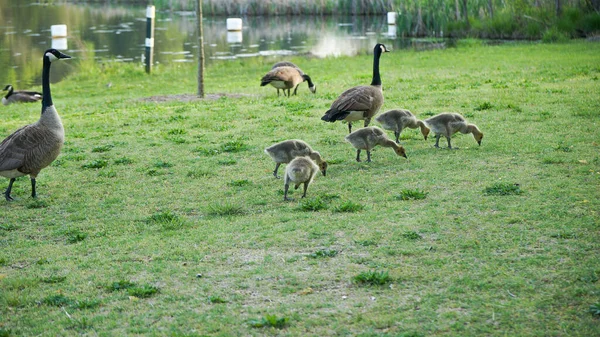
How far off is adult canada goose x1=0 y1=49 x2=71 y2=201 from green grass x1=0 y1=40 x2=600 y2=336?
0.51 meters

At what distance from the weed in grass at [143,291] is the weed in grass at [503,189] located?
4690 mm

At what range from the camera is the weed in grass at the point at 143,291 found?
6387 millimetres

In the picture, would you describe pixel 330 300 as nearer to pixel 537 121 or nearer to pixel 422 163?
pixel 422 163

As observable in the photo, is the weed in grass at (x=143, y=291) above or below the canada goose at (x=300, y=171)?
below

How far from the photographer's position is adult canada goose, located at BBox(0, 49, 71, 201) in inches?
380

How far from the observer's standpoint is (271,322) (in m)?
5.55

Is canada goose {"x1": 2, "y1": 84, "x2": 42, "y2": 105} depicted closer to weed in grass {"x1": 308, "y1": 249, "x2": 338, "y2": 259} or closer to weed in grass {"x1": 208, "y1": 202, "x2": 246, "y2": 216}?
weed in grass {"x1": 208, "y1": 202, "x2": 246, "y2": 216}

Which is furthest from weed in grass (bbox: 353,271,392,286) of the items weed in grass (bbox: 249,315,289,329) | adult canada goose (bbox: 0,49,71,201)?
adult canada goose (bbox: 0,49,71,201)

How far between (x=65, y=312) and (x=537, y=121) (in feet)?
33.6

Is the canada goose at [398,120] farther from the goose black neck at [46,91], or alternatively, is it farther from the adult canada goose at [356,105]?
the goose black neck at [46,91]

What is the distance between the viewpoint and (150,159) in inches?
478

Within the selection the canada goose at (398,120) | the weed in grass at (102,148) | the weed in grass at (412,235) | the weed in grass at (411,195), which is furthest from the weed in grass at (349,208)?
the weed in grass at (102,148)

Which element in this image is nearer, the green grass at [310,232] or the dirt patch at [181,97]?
the green grass at [310,232]

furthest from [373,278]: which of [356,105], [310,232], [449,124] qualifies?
[356,105]
